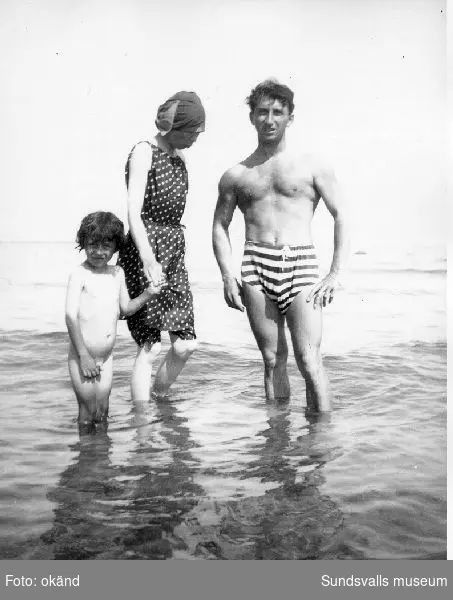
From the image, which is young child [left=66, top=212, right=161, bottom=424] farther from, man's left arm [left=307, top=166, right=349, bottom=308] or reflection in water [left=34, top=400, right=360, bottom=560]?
man's left arm [left=307, top=166, right=349, bottom=308]

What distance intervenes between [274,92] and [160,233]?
2.50ft

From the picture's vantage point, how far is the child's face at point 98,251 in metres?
3.02

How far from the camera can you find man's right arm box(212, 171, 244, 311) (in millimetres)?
3391

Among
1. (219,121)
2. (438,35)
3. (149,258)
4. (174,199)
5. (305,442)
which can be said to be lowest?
(305,442)

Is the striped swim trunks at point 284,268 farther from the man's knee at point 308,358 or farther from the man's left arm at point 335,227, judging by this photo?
the man's knee at point 308,358

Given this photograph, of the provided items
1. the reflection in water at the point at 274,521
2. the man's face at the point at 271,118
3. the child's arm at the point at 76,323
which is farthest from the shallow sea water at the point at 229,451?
the man's face at the point at 271,118

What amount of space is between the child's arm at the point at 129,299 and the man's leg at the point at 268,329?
458 mm

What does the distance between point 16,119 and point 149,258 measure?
0.87 metres

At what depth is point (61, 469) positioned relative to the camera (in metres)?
2.70

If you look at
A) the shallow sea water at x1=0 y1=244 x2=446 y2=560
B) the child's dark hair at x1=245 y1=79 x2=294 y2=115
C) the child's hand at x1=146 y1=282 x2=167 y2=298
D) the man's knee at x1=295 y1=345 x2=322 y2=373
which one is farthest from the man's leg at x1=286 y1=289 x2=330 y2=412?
the child's dark hair at x1=245 y1=79 x2=294 y2=115

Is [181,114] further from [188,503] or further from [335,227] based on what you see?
[188,503]

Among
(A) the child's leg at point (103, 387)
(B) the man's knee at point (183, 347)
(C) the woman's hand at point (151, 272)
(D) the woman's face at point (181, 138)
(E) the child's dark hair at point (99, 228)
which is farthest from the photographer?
(B) the man's knee at point (183, 347)

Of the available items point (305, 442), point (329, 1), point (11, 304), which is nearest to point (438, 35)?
point (329, 1)

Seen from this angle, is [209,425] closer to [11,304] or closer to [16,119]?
[11,304]
